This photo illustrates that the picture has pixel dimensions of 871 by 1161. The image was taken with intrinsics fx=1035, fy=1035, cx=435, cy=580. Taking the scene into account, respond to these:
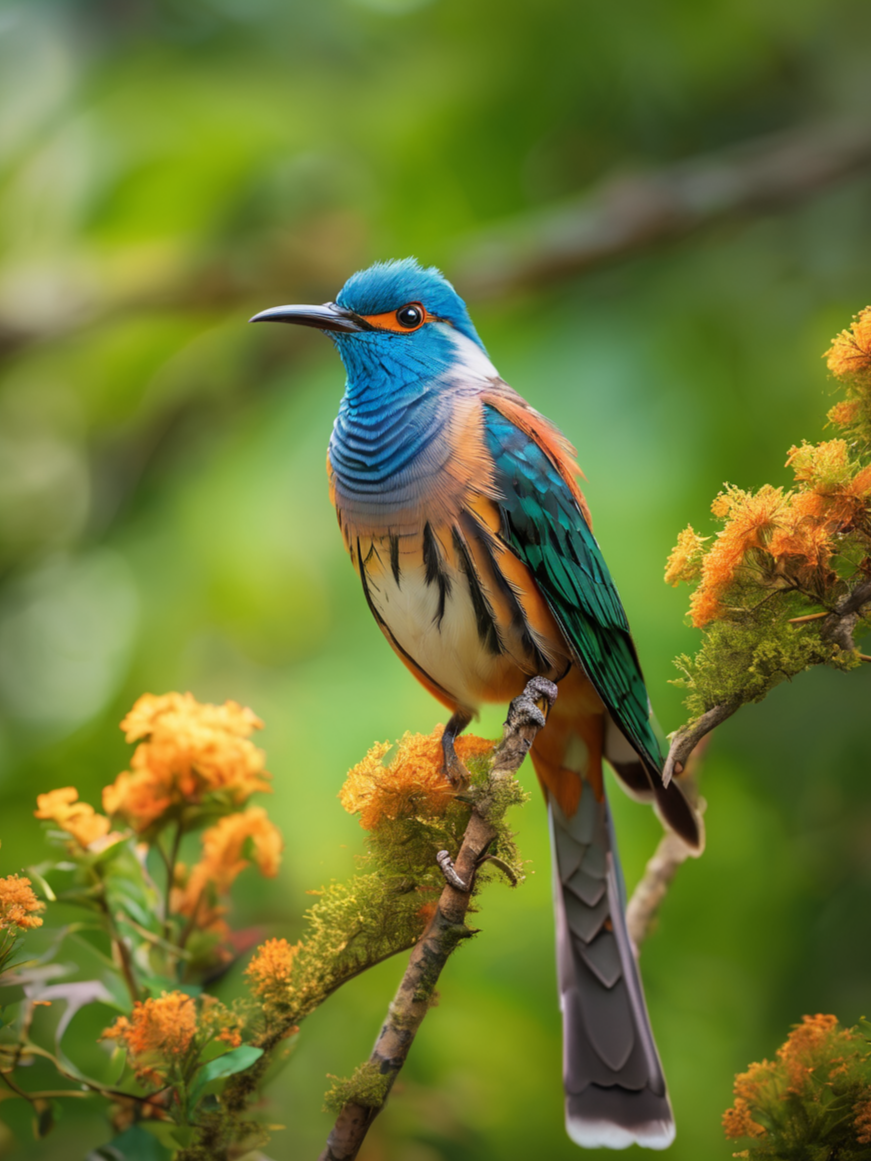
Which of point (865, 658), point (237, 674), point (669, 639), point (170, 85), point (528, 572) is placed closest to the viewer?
point (865, 658)

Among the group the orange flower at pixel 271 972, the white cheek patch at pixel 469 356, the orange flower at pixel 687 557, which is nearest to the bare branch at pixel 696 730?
the orange flower at pixel 687 557

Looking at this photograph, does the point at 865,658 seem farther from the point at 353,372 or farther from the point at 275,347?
the point at 275,347

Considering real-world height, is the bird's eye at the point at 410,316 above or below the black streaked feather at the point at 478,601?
above

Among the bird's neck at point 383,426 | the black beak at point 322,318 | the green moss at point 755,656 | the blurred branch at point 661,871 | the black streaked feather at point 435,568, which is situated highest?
the black beak at point 322,318

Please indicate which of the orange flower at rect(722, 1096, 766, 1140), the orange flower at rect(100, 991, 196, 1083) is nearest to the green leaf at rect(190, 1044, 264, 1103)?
the orange flower at rect(100, 991, 196, 1083)

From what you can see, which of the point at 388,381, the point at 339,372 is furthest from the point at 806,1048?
the point at 339,372

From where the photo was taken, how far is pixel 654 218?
7.21ft

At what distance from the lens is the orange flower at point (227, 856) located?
0.98 meters

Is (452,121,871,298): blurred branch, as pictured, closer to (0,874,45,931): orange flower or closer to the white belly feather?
the white belly feather

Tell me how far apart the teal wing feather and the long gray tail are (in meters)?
0.24

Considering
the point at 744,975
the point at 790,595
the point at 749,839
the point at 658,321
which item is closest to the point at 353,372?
the point at 790,595

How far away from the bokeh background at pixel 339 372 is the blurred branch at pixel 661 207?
0.06ft

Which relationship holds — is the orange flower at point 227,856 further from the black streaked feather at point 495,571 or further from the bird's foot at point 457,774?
the black streaked feather at point 495,571

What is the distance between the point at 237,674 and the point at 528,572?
1.27 m
